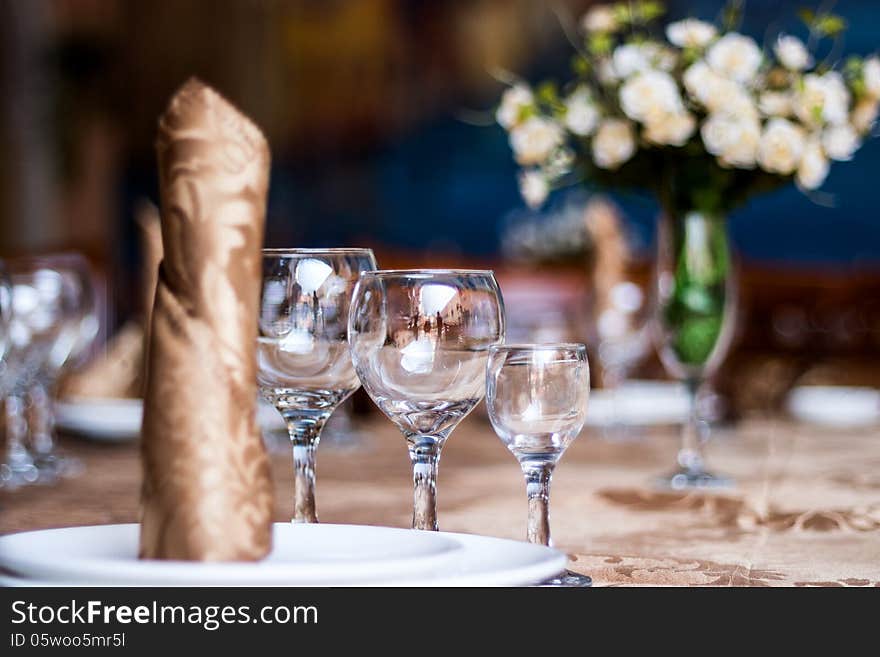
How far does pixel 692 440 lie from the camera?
146 cm

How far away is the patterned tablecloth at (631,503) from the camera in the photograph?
87 centimetres

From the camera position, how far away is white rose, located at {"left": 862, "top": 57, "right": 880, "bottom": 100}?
1.49 m

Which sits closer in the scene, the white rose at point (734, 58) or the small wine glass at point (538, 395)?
the small wine glass at point (538, 395)

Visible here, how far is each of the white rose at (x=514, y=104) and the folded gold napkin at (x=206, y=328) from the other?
0.95m

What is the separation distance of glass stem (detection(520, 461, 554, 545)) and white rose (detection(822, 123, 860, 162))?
0.85 m

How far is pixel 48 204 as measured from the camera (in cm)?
754

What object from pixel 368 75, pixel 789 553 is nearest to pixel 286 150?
pixel 368 75

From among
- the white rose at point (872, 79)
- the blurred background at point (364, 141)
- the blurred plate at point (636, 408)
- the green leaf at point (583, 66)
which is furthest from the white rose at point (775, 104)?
the blurred background at point (364, 141)

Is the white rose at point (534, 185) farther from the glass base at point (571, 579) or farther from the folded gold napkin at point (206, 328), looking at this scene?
the folded gold napkin at point (206, 328)

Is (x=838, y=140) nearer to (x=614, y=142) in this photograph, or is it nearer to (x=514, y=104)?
(x=614, y=142)

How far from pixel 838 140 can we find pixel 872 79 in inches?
3.5

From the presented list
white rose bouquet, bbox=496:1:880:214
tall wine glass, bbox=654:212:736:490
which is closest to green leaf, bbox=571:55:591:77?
white rose bouquet, bbox=496:1:880:214

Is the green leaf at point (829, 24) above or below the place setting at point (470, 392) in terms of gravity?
above

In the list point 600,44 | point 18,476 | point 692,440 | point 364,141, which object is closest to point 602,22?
point 600,44
